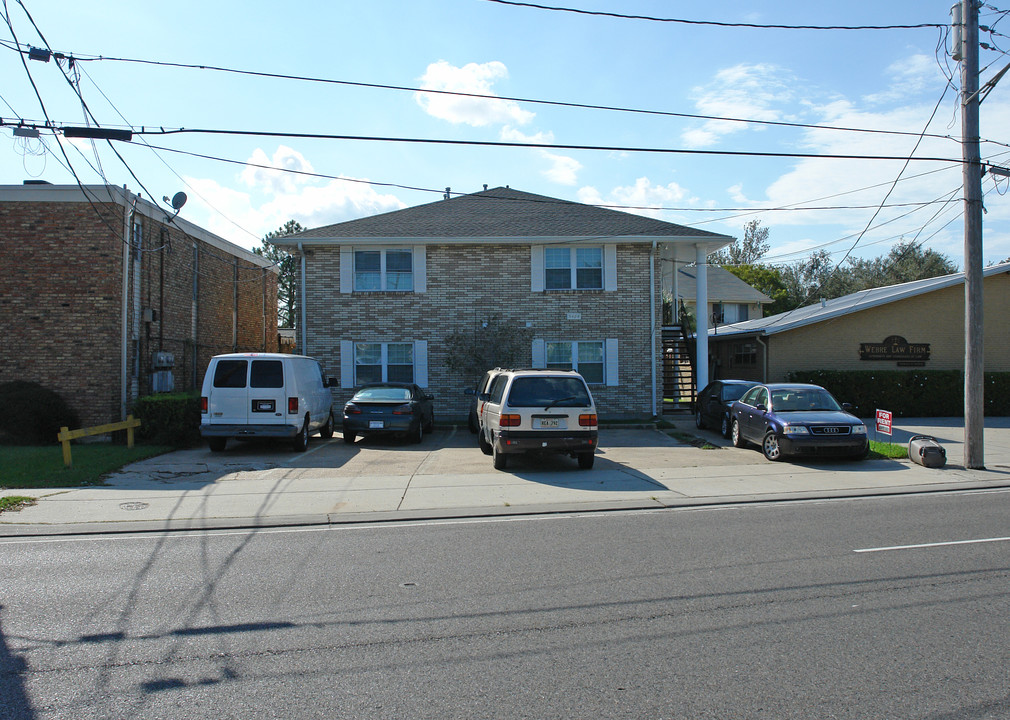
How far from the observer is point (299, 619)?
17.1ft

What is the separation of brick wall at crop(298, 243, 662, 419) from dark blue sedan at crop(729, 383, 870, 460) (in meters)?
5.96

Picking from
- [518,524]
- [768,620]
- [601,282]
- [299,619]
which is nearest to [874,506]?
[518,524]

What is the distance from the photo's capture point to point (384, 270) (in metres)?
21.4

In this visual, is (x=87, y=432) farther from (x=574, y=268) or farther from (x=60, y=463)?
(x=574, y=268)

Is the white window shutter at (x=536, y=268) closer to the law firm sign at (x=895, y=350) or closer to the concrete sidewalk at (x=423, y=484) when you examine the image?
the concrete sidewalk at (x=423, y=484)

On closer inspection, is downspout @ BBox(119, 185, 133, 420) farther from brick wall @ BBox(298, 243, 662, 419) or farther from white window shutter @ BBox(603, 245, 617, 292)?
white window shutter @ BBox(603, 245, 617, 292)

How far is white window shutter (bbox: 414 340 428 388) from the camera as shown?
21.2 metres

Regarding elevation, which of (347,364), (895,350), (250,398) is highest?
(895,350)

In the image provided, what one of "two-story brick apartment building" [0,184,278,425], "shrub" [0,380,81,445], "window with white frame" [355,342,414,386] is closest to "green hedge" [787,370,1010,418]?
"window with white frame" [355,342,414,386]

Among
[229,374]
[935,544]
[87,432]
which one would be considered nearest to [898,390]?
[935,544]

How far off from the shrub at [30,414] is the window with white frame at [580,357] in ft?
40.7

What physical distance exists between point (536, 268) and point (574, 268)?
115 centimetres

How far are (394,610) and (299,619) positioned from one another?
26.7 inches

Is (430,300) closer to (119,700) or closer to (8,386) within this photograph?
(8,386)
